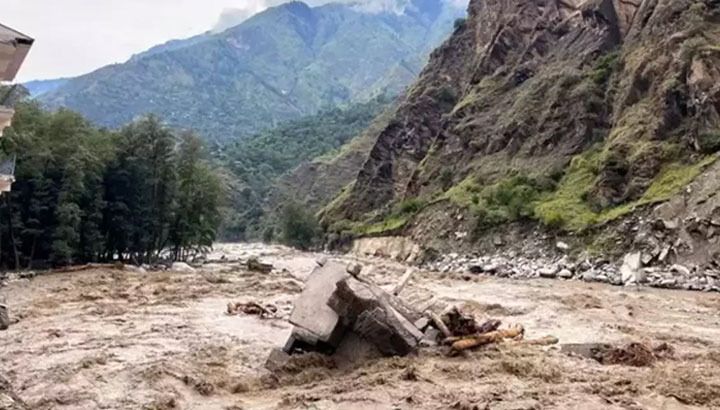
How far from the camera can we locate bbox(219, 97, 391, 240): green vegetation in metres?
131

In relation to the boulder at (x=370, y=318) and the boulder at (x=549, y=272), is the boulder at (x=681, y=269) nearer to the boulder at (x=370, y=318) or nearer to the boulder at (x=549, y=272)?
the boulder at (x=549, y=272)

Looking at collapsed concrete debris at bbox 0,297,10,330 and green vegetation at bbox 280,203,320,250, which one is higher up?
collapsed concrete debris at bbox 0,297,10,330

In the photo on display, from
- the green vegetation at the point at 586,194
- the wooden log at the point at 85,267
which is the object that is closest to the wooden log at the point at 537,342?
the green vegetation at the point at 586,194

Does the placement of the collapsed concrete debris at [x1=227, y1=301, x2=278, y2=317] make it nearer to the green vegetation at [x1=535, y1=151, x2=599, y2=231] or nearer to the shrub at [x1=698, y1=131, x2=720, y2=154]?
the green vegetation at [x1=535, y1=151, x2=599, y2=231]

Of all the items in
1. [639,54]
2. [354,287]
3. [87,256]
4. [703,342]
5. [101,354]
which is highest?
[639,54]

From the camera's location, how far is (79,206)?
150 feet

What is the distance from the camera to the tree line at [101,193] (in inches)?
1663

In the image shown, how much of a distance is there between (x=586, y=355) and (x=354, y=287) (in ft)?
16.4

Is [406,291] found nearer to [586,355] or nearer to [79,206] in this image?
[586,355]

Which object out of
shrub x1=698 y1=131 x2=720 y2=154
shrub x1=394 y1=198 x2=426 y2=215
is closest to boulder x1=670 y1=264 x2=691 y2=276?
shrub x1=698 y1=131 x2=720 y2=154

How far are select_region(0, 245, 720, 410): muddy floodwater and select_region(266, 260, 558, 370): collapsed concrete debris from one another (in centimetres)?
40

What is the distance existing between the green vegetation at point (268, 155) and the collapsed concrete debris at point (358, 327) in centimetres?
10884

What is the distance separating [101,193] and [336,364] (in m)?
38.7

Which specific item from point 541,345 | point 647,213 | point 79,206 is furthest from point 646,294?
point 79,206
